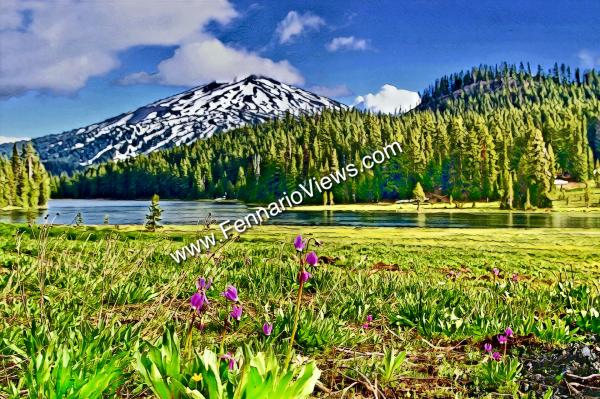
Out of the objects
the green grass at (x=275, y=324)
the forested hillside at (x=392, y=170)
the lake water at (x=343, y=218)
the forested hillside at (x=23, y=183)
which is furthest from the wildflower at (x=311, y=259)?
the forested hillside at (x=392, y=170)

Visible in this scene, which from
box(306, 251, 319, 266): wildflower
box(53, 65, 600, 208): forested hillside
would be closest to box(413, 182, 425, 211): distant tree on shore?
box(53, 65, 600, 208): forested hillside

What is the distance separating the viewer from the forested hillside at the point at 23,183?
2642cm

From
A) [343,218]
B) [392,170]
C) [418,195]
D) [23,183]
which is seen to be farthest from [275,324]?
[392,170]

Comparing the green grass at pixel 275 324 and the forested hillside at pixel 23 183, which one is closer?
the green grass at pixel 275 324

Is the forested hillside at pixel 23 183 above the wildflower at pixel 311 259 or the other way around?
above

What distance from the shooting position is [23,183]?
28500 mm

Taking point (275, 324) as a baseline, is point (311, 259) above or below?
above

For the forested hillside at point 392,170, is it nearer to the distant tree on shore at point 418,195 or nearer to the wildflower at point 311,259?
the distant tree on shore at point 418,195

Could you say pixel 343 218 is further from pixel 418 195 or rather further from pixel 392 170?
pixel 392 170

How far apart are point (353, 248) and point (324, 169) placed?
82.4 feet

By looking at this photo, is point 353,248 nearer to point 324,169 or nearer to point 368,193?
point 368,193

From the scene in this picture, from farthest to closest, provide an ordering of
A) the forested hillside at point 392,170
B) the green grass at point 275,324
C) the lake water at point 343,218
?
the forested hillside at point 392,170 → the lake water at point 343,218 → the green grass at point 275,324

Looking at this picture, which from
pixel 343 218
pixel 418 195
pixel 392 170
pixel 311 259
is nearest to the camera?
pixel 311 259

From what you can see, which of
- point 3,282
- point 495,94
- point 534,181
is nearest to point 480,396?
point 3,282
